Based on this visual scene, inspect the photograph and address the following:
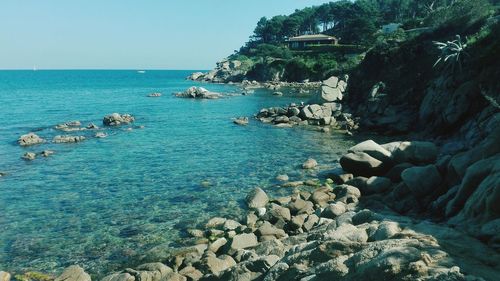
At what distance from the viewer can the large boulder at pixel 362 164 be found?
84.7ft

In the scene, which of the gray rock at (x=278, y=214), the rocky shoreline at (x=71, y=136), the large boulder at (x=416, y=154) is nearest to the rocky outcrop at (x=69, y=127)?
the rocky shoreline at (x=71, y=136)

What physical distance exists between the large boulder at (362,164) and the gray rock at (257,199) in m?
6.27

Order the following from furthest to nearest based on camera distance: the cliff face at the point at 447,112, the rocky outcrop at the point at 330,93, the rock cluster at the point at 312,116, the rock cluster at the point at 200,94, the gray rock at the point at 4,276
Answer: the rock cluster at the point at 200,94 < the rocky outcrop at the point at 330,93 < the rock cluster at the point at 312,116 < the gray rock at the point at 4,276 < the cliff face at the point at 447,112

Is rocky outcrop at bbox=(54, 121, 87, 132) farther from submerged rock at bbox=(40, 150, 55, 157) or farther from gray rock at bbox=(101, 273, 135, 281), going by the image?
gray rock at bbox=(101, 273, 135, 281)

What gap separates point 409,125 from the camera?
41.8 metres

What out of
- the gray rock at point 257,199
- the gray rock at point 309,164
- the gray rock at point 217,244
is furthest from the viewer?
the gray rock at point 309,164

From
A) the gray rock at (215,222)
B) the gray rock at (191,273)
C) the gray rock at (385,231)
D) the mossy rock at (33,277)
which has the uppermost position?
the gray rock at (385,231)

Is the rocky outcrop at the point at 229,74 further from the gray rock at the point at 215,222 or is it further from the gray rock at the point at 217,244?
the gray rock at the point at 217,244

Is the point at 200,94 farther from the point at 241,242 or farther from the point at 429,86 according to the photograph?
the point at 241,242

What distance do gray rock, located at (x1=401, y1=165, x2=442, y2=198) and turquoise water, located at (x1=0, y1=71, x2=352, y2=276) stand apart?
8.41m

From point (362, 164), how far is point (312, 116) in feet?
90.3

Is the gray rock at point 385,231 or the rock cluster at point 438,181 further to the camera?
the rock cluster at point 438,181

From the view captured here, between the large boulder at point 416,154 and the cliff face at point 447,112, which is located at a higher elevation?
the cliff face at point 447,112

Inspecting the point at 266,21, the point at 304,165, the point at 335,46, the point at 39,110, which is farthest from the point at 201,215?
the point at 266,21
